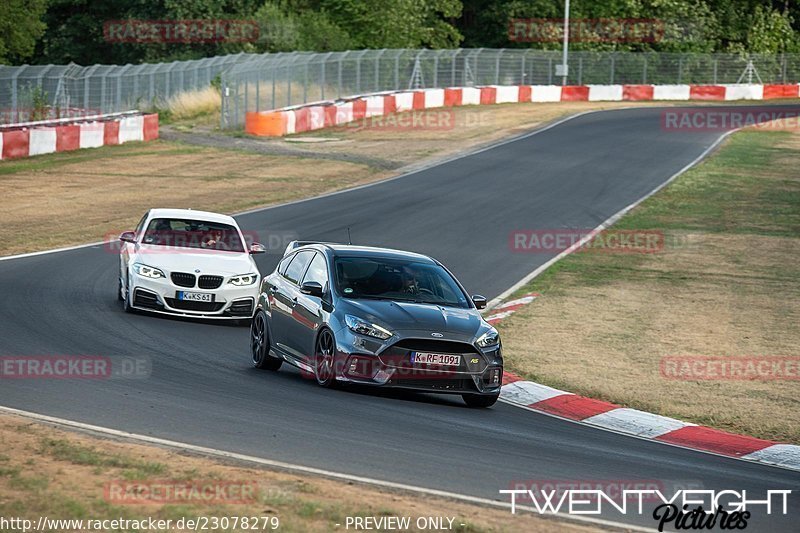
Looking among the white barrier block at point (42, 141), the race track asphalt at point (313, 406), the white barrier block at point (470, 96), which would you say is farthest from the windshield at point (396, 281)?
the white barrier block at point (470, 96)

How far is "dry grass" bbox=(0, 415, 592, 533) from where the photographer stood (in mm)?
7648

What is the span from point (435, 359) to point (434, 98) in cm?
4623

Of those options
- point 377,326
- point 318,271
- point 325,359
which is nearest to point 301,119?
point 318,271

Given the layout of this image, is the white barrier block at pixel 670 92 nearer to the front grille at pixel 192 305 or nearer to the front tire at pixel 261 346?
the front grille at pixel 192 305

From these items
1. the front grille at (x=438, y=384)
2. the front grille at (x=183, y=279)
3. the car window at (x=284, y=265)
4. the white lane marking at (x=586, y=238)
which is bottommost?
the white lane marking at (x=586, y=238)

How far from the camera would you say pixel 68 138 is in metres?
39.9

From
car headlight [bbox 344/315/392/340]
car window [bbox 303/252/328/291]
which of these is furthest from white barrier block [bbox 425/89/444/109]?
car headlight [bbox 344/315/392/340]

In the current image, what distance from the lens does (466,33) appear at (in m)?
86.2

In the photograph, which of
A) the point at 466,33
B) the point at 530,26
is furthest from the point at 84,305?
the point at 466,33

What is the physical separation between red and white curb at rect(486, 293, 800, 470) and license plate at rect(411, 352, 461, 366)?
1.22 meters

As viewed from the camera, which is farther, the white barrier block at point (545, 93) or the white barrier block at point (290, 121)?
the white barrier block at point (545, 93)

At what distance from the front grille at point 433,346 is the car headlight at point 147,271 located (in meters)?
5.70

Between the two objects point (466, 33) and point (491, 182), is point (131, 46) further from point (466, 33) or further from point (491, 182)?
point (491, 182)

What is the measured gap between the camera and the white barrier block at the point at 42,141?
37.8 m
